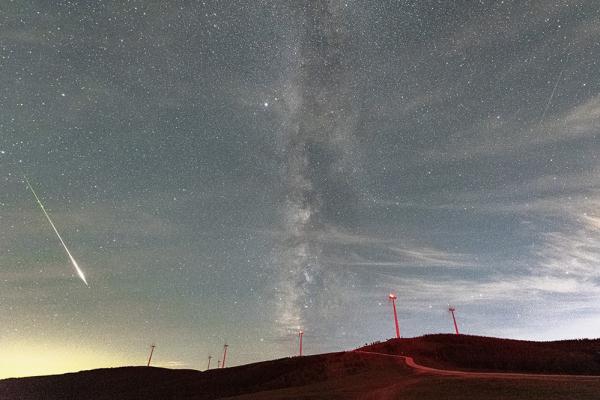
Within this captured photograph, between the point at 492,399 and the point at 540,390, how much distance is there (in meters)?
2.55

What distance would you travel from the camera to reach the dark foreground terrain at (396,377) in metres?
19.4

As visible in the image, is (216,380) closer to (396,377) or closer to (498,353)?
(396,377)

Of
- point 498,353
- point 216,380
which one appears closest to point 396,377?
point 498,353

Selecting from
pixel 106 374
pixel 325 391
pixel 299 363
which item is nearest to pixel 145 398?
pixel 299 363

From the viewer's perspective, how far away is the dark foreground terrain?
1944 centimetres

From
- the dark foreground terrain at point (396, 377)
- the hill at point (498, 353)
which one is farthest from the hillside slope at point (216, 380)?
the hill at point (498, 353)

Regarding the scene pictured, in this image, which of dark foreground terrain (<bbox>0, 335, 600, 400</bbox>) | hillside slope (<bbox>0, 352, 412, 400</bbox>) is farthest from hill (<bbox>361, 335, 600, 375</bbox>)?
hillside slope (<bbox>0, 352, 412, 400</bbox>)

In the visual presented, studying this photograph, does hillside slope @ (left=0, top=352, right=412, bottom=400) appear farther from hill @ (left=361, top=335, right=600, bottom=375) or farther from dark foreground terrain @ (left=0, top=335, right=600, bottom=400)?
hill @ (left=361, top=335, right=600, bottom=375)

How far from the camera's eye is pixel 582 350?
133 feet

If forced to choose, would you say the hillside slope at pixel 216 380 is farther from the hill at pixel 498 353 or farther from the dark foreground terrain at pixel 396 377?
the hill at pixel 498 353

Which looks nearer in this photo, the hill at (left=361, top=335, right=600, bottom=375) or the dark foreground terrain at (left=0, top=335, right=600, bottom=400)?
the dark foreground terrain at (left=0, top=335, right=600, bottom=400)

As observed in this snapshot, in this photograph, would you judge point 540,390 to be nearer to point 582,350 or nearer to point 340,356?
point 340,356

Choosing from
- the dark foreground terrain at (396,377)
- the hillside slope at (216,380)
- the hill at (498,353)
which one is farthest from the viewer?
the hill at (498,353)

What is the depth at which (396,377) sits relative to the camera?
29359 millimetres
